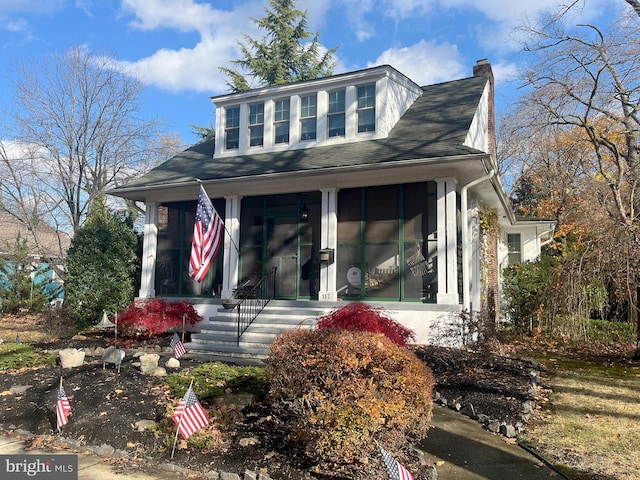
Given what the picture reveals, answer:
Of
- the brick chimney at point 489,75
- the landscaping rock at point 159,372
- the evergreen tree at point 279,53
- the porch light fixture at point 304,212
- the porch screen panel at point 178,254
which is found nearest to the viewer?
the landscaping rock at point 159,372

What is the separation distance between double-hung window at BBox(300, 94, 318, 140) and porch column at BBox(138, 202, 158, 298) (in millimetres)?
5419

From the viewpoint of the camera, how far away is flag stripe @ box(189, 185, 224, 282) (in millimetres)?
10125

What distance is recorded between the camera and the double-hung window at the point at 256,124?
14.4 meters

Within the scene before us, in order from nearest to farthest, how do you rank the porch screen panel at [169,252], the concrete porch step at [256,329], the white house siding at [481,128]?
the concrete porch step at [256,329] < the white house siding at [481,128] < the porch screen panel at [169,252]

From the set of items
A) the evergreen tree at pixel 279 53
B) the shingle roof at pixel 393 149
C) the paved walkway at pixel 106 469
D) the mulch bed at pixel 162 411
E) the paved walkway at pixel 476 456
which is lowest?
the paved walkway at pixel 106 469

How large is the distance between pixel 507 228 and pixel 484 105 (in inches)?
260

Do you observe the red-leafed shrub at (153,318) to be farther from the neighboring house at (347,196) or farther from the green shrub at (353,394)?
the green shrub at (353,394)

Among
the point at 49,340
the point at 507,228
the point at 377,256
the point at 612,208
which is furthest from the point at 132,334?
the point at 507,228

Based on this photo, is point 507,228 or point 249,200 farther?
point 507,228

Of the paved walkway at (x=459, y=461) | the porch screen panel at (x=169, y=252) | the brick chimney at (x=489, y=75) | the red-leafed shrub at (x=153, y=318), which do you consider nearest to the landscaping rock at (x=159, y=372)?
the paved walkway at (x=459, y=461)

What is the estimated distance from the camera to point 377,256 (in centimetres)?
1145

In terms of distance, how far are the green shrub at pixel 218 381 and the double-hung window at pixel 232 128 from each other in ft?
30.0

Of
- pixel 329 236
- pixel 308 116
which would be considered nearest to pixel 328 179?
pixel 329 236

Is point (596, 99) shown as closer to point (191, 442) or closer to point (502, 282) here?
point (502, 282)
